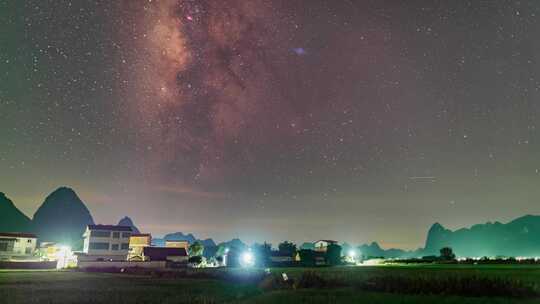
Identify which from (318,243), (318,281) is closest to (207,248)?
(318,243)

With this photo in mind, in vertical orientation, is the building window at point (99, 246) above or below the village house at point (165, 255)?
above

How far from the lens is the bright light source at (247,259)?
10560cm

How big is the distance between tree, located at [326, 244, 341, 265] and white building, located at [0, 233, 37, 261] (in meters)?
82.3

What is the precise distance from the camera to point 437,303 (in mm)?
18719

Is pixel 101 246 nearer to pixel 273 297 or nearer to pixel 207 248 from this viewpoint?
pixel 273 297

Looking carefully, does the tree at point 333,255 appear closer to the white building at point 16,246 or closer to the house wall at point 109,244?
the house wall at point 109,244

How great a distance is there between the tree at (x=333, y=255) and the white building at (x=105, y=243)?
58.8m

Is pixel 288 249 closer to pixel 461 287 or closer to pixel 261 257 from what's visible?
pixel 261 257

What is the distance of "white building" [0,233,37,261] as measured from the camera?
9688cm

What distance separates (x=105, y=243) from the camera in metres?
97.9

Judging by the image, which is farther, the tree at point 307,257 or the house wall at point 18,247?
the tree at point 307,257

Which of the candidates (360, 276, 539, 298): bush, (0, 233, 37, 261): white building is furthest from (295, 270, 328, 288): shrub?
(0, 233, 37, 261): white building

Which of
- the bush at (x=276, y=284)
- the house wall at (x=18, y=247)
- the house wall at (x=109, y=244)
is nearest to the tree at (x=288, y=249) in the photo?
the house wall at (x=109, y=244)

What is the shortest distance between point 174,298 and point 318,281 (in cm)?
1025
